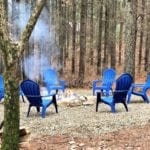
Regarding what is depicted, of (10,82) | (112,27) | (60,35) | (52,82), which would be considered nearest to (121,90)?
(10,82)

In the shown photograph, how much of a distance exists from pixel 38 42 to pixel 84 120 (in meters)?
17.4

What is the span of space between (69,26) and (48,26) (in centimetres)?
268

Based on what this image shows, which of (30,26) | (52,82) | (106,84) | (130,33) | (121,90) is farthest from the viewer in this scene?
(52,82)

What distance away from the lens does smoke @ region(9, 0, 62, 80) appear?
25.5m

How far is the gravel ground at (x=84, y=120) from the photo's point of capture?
951 cm

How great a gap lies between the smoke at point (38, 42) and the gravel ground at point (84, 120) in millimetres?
13047

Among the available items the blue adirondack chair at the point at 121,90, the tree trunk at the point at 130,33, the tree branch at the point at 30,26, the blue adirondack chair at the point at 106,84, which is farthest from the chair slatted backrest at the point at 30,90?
the tree trunk at the point at 130,33

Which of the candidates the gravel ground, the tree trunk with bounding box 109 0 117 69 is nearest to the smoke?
the tree trunk with bounding box 109 0 117 69

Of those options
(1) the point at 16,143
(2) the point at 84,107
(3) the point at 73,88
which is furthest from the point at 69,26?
(1) the point at 16,143

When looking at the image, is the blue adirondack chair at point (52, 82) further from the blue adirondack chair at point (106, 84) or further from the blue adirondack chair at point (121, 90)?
the blue adirondack chair at point (121, 90)

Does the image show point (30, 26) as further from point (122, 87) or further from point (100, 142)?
point (122, 87)

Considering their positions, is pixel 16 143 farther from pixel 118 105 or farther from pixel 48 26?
pixel 48 26

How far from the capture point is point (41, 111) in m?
12.1

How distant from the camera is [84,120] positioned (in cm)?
1053
